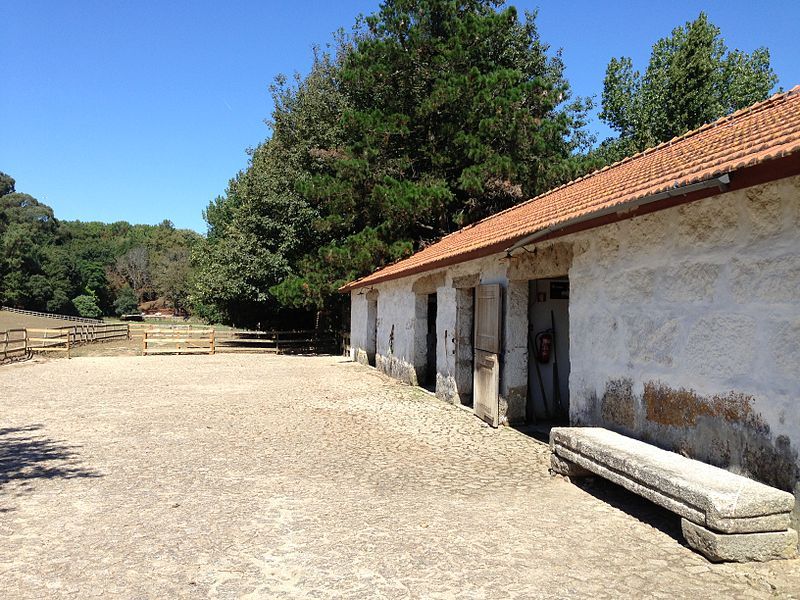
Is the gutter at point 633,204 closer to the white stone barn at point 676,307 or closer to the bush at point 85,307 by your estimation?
the white stone barn at point 676,307

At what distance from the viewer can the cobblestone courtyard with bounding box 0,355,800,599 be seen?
328cm

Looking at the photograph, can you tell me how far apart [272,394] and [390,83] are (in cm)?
1279

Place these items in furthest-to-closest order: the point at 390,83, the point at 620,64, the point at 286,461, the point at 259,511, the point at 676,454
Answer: the point at 620,64, the point at 390,83, the point at 286,461, the point at 676,454, the point at 259,511

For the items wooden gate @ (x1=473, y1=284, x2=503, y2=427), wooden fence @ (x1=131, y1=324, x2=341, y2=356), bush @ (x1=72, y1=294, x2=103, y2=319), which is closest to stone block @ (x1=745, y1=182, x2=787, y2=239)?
wooden gate @ (x1=473, y1=284, x2=503, y2=427)

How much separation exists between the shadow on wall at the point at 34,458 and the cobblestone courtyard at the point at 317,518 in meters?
0.03

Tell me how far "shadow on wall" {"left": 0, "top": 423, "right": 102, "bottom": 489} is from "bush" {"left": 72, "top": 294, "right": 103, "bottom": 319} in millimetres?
66935

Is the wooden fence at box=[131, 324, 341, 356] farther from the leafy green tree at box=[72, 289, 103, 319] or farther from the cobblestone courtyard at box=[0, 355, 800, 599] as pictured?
the leafy green tree at box=[72, 289, 103, 319]

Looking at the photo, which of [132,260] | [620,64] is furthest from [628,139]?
[132,260]

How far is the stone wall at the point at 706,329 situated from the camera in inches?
152

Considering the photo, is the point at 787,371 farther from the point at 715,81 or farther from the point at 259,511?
the point at 715,81

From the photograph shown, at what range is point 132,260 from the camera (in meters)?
85.2

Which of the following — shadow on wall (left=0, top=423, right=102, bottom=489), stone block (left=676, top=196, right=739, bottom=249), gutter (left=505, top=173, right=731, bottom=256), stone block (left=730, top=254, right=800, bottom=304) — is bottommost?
shadow on wall (left=0, top=423, right=102, bottom=489)

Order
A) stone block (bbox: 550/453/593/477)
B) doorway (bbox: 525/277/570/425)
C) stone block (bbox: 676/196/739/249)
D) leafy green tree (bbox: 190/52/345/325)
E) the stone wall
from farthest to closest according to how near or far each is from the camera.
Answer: leafy green tree (bbox: 190/52/345/325) → doorway (bbox: 525/277/570/425) → stone block (bbox: 550/453/593/477) → stone block (bbox: 676/196/739/249) → the stone wall

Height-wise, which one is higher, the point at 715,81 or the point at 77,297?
the point at 715,81
